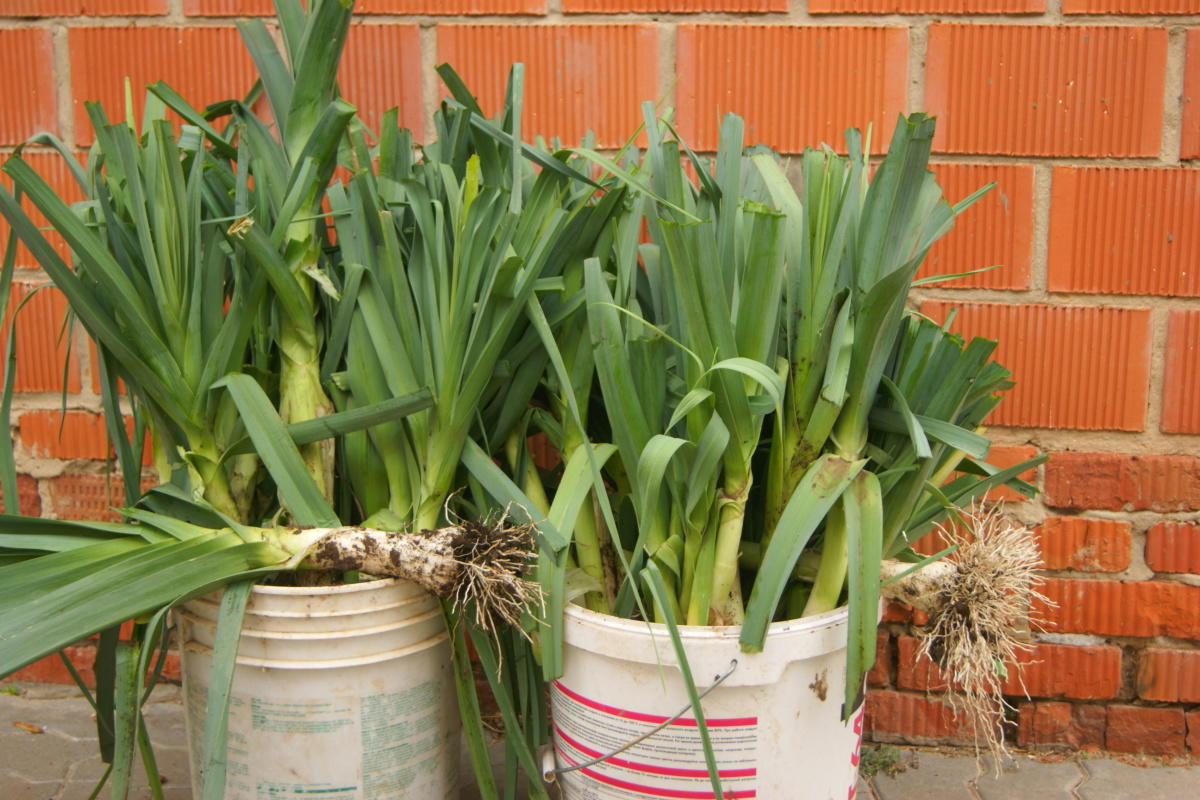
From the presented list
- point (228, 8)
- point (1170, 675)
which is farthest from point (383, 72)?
point (1170, 675)

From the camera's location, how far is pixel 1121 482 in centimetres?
183

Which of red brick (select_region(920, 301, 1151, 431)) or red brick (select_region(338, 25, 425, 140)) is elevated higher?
red brick (select_region(338, 25, 425, 140))

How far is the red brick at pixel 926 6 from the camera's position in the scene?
1736 millimetres

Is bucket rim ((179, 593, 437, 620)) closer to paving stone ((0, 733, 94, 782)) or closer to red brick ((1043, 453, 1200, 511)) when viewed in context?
paving stone ((0, 733, 94, 782))

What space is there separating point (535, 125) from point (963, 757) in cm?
130

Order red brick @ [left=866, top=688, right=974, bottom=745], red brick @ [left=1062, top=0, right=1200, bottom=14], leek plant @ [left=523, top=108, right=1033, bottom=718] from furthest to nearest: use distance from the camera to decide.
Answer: red brick @ [left=866, top=688, right=974, bottom=745] → red brick @ [left=1062, top=0, right=1200, bottom=14] → leek plant @ [left=523, top=108, right=1033, bottom=718]

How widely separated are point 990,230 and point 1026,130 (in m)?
0.16

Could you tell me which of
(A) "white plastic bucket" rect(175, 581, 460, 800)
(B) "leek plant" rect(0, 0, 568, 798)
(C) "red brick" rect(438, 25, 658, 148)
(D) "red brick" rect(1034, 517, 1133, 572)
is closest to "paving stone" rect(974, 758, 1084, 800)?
(D) "red brick" rect(1034, 517, 1133, 572)

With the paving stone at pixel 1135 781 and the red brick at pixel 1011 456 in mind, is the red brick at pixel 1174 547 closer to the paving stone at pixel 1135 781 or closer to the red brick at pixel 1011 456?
the red brick at pixel 1011 456

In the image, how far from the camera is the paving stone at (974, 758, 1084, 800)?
1776mm

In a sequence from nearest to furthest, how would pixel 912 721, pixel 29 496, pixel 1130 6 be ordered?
pixel 1130 6, pixel 912 721, pixel 29 496

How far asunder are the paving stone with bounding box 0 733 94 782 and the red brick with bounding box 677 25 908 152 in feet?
4.80

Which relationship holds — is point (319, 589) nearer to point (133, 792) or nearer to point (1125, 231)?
point (133, 792)

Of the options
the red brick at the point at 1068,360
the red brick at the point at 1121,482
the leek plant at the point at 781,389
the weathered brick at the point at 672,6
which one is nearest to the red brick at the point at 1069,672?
the red brick at the point at 1121,482
